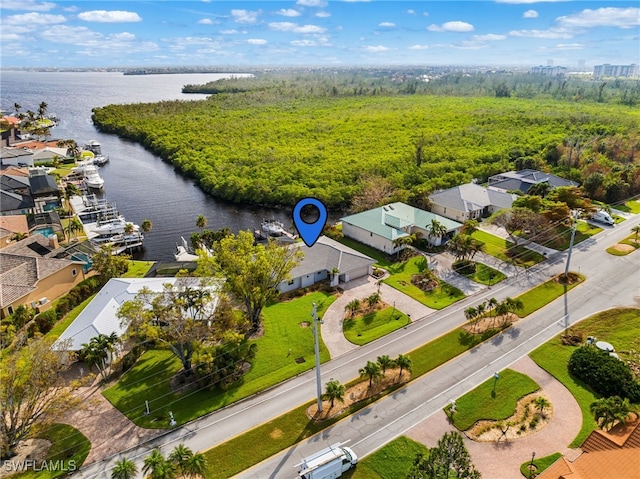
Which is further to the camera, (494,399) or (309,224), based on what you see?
→ (494,399)

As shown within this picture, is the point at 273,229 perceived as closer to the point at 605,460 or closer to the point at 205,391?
the point at 205,391

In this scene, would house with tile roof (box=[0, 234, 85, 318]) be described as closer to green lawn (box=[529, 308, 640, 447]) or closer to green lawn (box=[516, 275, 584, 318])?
green lawn (box=[529, 308, 640, 447])

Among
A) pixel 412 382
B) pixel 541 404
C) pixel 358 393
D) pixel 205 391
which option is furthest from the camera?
pixel 412 382

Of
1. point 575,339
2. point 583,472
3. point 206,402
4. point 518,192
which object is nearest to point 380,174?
point 518,192

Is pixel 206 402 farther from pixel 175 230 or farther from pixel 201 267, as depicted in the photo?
pixel 175 230

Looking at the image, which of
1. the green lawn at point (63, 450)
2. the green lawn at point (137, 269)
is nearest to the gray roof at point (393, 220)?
the green lawn at point (137, 269)

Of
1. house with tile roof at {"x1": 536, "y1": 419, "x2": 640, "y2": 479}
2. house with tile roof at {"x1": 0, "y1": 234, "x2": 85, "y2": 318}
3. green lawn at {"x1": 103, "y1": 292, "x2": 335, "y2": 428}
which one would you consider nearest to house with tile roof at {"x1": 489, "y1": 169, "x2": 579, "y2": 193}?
green lawn at {"x1": 103, "y1": 292, "x2": 335, "y2": 428}

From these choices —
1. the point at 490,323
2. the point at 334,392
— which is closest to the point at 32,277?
the point at 334,392
